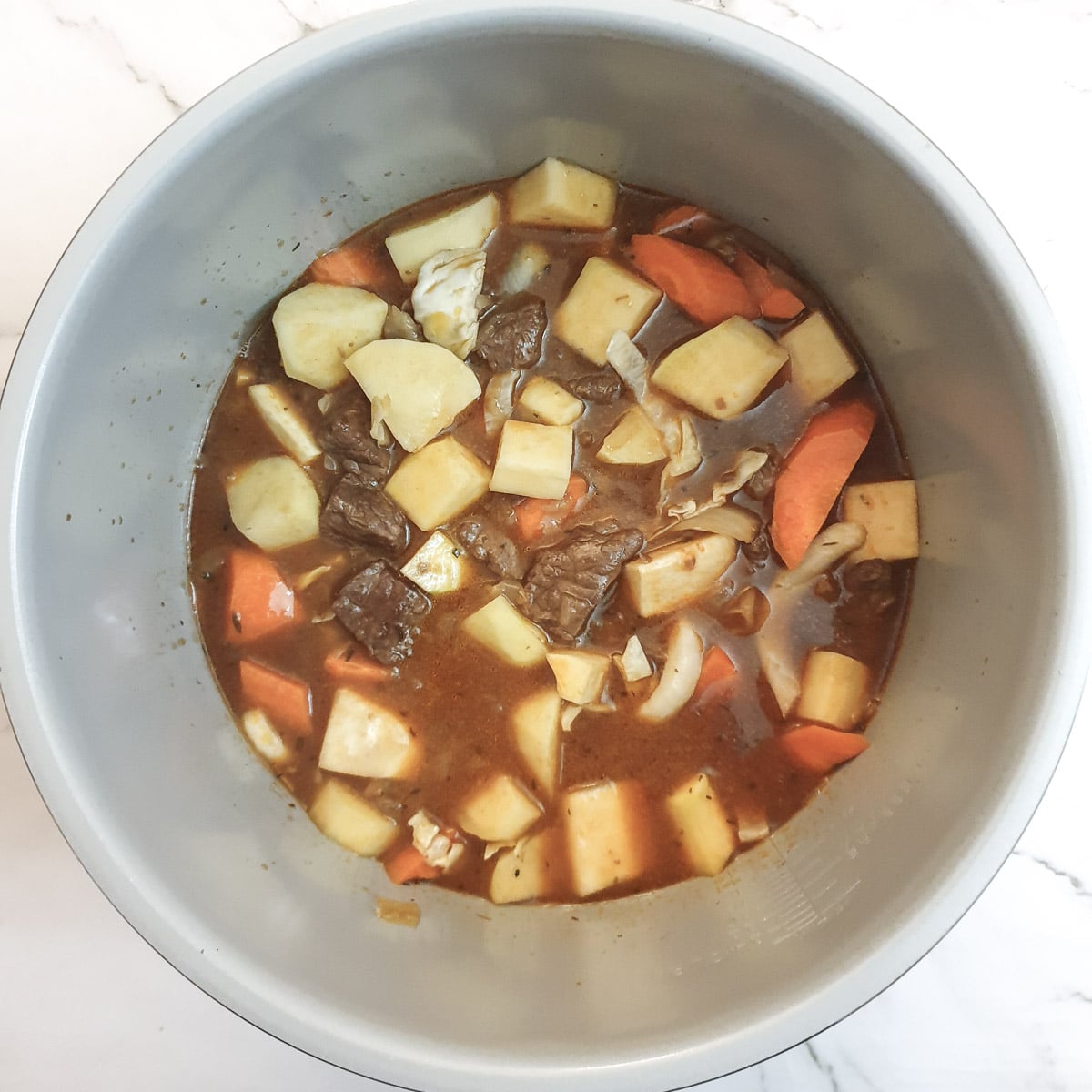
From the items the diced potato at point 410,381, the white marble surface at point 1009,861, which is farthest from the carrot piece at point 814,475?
the diced potato at point 410,381

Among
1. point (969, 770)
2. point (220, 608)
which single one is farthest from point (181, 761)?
point (969, 770)

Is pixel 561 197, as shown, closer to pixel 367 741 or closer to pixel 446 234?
pixel 446 234

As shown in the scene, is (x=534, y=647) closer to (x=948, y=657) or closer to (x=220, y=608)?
(x=220, y=608)

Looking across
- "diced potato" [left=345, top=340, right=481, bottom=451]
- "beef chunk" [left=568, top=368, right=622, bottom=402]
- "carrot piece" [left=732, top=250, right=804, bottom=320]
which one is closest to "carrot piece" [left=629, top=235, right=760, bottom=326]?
"carrot piece" [left=732, top=250, right=804, bottom=320]

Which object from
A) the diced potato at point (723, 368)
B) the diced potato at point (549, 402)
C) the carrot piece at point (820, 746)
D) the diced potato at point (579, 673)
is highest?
the diced potato at point (723, 368)

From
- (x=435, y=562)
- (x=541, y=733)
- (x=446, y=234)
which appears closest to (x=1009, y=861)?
(x=541, y=733)

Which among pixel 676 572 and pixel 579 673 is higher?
pixel 676 572

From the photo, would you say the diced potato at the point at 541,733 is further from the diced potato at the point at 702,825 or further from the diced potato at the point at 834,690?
the diced potato at the point at 834,690
